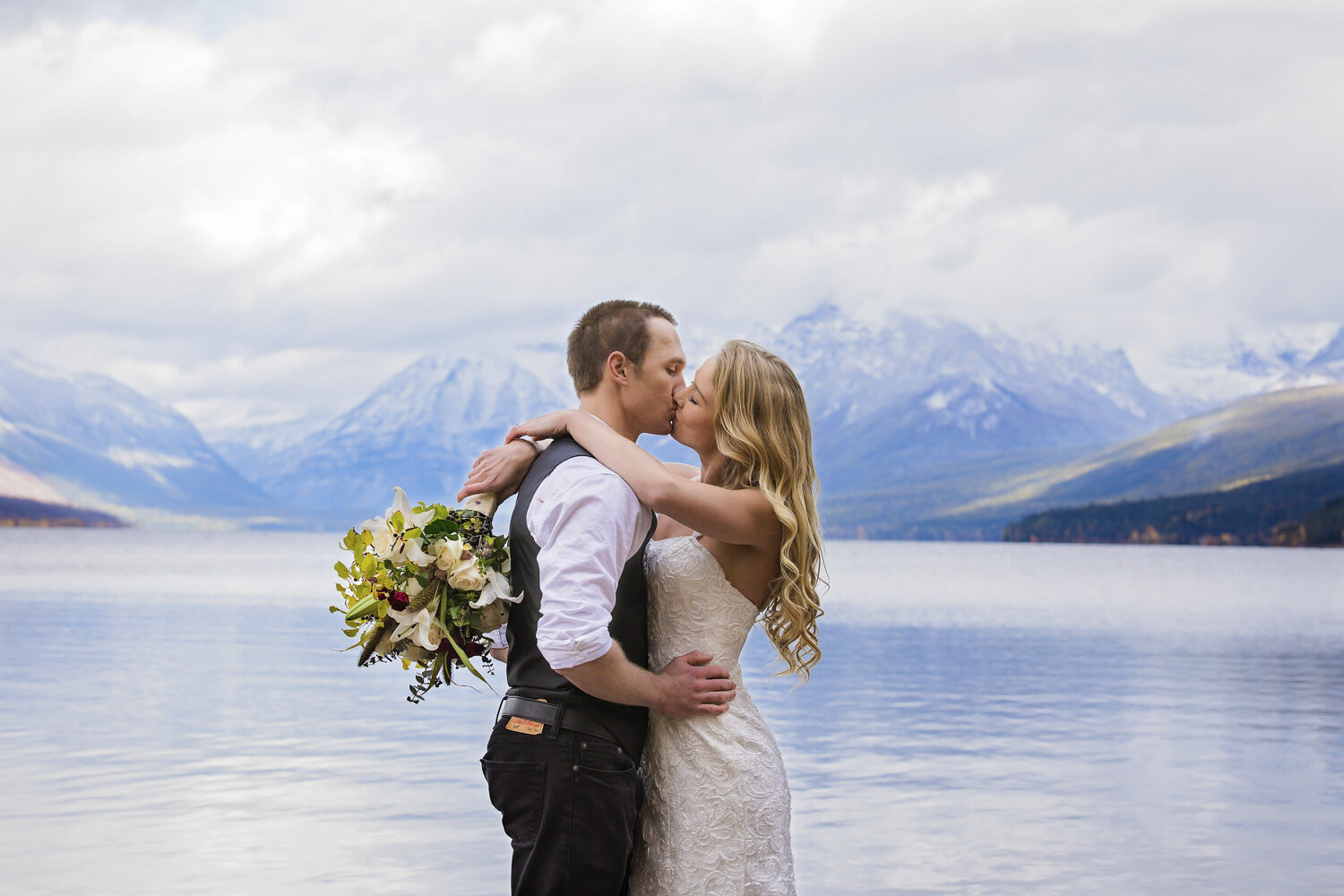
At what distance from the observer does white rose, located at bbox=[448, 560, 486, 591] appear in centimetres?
424

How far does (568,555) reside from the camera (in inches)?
157

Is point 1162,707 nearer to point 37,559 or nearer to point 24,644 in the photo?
point 24,644

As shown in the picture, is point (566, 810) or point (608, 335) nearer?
point (566, 810)

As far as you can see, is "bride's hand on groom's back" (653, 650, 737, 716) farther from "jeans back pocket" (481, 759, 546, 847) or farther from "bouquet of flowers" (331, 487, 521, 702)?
"bouquet of flowers" (331, 487, 521, 702)

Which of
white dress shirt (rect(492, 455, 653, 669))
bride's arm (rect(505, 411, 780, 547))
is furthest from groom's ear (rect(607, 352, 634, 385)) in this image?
white dress shirt (rect(492, 455, 653, 669))

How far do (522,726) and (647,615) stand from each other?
67 cm

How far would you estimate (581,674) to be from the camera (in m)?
4.05

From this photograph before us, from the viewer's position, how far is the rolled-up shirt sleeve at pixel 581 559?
12.9 feet

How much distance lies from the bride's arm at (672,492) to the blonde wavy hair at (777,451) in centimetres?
8

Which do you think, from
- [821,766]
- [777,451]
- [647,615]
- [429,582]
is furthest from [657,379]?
[821,766]

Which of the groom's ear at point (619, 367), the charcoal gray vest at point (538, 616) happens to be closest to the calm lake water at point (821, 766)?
the charcoal gray vest at point (538, 616)

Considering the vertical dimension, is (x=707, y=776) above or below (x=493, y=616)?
below

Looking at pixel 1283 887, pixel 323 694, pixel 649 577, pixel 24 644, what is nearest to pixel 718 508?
pixel 649 577

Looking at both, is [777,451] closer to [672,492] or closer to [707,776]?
[672,492]
